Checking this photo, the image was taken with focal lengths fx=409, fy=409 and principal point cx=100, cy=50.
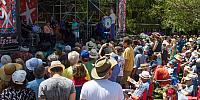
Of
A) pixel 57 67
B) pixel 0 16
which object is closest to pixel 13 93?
pixel 57 67

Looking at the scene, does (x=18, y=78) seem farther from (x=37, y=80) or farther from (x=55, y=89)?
(x=37, y=80)

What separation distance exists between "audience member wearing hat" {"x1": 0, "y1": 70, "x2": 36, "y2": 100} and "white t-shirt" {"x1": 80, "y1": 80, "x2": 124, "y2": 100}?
691 millimetres

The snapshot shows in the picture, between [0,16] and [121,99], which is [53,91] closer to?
[121,99]

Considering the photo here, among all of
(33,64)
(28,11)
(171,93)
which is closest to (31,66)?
(33,64)

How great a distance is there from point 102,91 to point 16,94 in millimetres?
976

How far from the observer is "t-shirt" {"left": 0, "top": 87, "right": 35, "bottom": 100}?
14.6ft

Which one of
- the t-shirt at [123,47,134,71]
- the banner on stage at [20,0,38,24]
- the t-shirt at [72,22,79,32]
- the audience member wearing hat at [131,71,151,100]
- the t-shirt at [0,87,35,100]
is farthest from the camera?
the t-shirt at [72,22,79,32]

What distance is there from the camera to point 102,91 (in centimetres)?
417

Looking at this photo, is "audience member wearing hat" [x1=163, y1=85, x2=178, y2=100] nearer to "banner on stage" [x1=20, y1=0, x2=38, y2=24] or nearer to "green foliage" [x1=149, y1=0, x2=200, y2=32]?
"banner on stage" [x1=20, y1=0, x2=38, y2=24]

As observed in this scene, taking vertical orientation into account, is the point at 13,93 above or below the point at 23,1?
below

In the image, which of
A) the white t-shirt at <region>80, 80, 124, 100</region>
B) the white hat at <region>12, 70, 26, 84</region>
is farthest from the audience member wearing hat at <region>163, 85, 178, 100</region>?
the white hat at <region>12, 70, 26, 84</region>

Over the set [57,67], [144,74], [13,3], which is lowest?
[144,74]

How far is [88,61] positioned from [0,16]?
643cm

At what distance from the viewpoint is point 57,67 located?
488 cm
